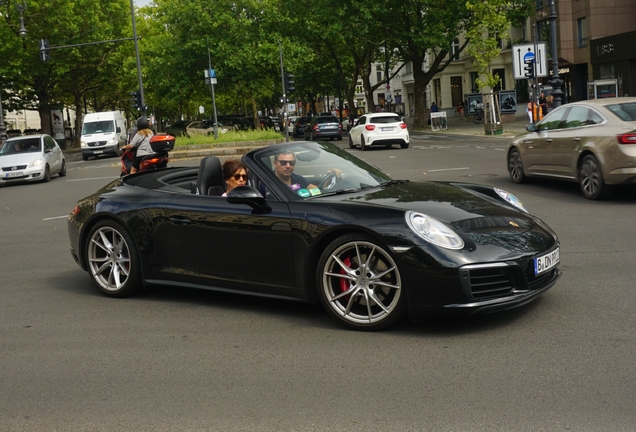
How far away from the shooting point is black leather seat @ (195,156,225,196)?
6.67 metres

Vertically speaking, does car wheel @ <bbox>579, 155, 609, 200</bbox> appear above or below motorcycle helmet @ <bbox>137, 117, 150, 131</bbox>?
below

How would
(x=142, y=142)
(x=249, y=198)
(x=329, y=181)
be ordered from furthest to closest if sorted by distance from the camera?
(x=142, y=142) → (x=329, y=181) → (x=249, y=198)

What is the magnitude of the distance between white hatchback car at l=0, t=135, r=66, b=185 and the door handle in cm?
1968

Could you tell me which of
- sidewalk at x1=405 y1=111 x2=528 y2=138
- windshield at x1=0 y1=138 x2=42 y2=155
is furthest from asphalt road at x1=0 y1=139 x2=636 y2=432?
sidewalk at x1=405 y1=111 x2=528 y2=138

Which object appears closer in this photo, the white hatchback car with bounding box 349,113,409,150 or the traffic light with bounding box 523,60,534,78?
the traffic light with bounding box 523,60,534,78

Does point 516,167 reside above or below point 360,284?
above

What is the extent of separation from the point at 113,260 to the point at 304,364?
2.75 meters

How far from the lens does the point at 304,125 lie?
2311 inches

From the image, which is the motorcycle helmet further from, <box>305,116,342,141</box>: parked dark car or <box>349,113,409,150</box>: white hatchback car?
<box>305,116,342,141</box>: parked dark car

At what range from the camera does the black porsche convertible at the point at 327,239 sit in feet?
17.5

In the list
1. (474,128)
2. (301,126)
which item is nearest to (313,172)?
(474,128)

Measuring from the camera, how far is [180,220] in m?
6.52

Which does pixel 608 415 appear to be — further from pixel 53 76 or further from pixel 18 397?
pixel 53 76

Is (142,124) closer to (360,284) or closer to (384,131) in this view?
(360,284)
